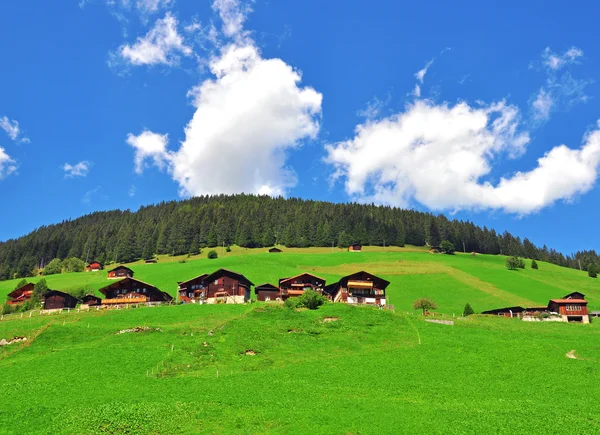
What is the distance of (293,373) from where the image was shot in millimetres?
40094

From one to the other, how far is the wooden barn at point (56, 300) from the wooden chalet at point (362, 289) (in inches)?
2208

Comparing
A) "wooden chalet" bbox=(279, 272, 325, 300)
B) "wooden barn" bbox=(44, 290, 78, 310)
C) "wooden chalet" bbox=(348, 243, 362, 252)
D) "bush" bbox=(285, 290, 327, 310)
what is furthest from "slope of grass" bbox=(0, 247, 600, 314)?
"bush" bbox=(285, 290, 327, 310)

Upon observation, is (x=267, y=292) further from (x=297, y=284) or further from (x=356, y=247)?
(x=356, y=247)

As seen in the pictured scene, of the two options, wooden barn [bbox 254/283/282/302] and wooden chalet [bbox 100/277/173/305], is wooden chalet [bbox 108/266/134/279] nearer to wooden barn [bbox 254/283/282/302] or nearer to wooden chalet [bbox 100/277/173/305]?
wooden chalet [bbox 100/277/173/305]

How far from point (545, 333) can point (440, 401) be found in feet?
109

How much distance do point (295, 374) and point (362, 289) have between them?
160 feet

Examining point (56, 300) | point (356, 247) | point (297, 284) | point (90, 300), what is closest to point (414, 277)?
point (297, 284)

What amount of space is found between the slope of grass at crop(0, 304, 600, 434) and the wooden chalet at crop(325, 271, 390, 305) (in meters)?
22.4

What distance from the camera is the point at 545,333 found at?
58031 mm

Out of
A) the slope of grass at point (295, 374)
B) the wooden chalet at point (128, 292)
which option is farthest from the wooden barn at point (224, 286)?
the slope of grass at point (295, 374)

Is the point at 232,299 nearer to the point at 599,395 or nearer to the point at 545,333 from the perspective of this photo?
the point at 545,333

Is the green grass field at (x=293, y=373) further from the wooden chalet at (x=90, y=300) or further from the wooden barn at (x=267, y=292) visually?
the wooden chalet at (x=90, y=300)

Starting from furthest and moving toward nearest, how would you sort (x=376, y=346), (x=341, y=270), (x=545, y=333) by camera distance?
(x=341, y=270)
(x=545, y=333)
(x=376, y=346)

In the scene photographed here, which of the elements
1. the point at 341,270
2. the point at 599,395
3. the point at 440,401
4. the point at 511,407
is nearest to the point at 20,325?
the point at 440,401
